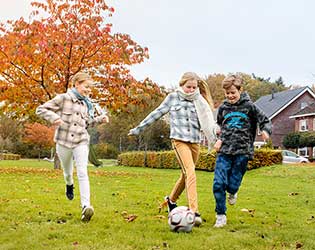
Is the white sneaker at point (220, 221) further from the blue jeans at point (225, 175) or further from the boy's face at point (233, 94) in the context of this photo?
the boy's face at point (233, 94)

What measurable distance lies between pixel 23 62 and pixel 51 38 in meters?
1.44

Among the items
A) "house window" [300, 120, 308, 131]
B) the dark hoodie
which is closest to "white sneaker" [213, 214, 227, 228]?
the dark hoodie

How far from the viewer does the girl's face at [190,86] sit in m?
6.21

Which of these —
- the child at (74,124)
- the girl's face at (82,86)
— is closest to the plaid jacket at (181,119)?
the child at (74,124)

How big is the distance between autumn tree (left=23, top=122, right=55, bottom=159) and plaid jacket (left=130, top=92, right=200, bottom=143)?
45.5 meters

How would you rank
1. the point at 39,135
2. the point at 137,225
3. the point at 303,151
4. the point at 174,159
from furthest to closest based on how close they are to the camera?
1. the point at 39,135
2. the point at 303,151
3. the point at 174,159
4. the point at 137,225

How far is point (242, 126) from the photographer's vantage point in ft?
19.7

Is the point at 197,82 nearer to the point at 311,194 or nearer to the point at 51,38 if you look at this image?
the point at 311,194

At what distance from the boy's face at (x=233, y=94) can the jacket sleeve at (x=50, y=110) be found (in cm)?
218

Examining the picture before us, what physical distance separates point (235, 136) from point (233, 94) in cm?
55

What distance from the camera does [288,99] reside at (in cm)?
5041

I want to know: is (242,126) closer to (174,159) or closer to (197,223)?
(197,223)

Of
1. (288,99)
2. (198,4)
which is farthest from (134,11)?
(288,99)

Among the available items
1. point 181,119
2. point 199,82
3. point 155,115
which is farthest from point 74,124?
point 199,82
